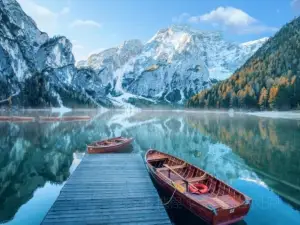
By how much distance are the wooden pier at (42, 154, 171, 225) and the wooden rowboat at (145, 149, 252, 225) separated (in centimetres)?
146

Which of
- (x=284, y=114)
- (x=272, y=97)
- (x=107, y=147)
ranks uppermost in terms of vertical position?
(x=272, y=97)

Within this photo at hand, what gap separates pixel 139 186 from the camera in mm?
17125

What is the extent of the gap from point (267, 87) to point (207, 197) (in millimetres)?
138304

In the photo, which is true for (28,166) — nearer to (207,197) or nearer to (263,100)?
(207,197)

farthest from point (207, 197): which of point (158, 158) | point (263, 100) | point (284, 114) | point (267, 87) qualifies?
point (267, 87)

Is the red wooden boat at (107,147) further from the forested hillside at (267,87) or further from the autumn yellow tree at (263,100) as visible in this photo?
the autumn yellow tree at (263,100)

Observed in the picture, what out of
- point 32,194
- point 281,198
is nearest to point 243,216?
point 281,198

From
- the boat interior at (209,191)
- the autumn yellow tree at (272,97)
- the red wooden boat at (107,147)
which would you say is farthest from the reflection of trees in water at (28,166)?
the autumn yellow tree at (272,97)

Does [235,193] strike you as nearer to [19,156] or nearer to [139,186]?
[139,186]

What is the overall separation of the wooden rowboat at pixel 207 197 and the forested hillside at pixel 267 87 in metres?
112

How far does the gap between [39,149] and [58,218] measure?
2697 centimetres

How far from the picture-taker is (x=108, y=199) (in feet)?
48.4

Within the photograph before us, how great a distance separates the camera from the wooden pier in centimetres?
1216

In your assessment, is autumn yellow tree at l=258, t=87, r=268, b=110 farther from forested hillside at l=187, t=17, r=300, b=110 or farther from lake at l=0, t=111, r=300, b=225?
lake at l=0, t=111, r=300, b=225
